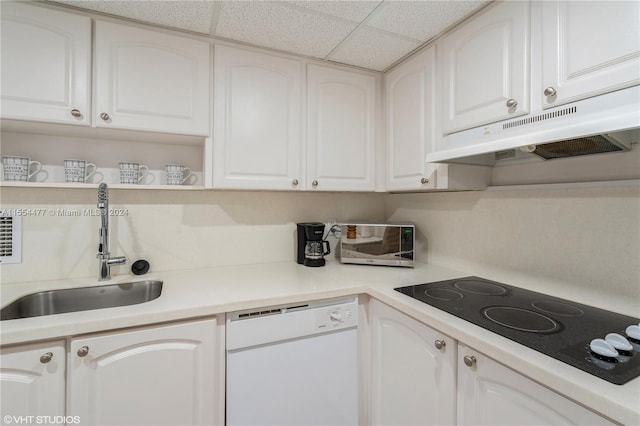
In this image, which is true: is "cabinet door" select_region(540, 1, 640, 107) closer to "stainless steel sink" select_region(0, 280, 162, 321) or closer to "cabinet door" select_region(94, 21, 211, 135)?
"cabinet door" select_region(94, 21, 211, 135)

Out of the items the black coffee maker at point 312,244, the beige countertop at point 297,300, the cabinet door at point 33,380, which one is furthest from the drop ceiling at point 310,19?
the cabinet door at point 33,380

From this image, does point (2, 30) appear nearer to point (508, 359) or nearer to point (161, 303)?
point (161, 303)

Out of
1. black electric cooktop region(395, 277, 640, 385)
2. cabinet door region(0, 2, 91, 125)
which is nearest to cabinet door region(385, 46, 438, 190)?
black electric cooktop region(395, 277, 640, 385)

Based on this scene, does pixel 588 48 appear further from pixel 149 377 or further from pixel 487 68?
pixel 149 377

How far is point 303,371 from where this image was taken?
49.6 inches

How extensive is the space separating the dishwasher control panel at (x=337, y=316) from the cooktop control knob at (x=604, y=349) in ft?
2.70

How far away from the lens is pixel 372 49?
1.57 metres

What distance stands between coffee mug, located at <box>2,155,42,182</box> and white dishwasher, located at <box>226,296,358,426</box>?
110 cm

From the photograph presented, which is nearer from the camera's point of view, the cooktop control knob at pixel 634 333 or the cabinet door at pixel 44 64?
the cooktop control knob at pixel 634 333

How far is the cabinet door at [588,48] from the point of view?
83 cm

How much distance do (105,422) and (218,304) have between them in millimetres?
503

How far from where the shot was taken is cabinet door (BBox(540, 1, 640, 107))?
0.83m

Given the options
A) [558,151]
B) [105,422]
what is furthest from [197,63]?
[558,151]

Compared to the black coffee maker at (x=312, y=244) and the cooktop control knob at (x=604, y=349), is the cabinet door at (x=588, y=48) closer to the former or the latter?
the cooktop control knob at (x=604, y=349)
